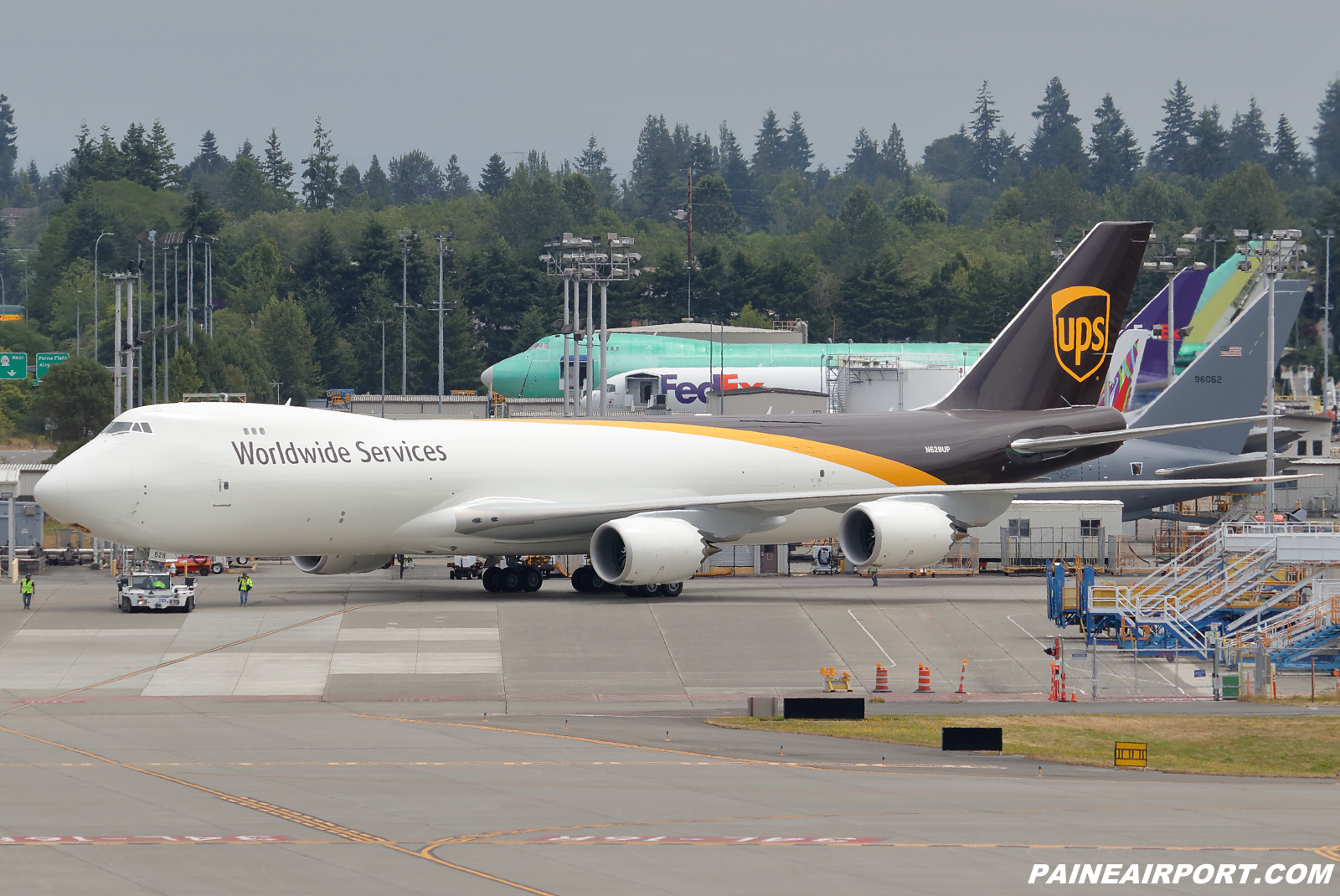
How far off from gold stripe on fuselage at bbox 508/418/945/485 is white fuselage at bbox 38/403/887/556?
126 mm

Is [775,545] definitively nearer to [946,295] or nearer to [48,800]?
[48,800]

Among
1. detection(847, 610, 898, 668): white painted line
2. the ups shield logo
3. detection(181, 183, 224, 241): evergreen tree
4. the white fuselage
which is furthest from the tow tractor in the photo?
detection(181, 183, 224, 241): evergreen tree

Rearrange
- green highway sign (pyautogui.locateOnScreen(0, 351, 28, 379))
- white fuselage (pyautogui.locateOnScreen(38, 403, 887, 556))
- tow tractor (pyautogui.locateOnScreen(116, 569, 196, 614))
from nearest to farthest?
white fuselage (pyautogui.locateOnScreen(38, 403, 887, 556)), tow tractor (pyautogui.locateOnScreen(116, 569, 196, 614)), green highway sign (pyautogui.locateOnScreen(0, 351, 28, 379))

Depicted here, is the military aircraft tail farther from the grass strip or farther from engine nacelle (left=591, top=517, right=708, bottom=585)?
the grass strip

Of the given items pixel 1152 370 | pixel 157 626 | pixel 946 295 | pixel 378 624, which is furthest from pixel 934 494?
pixel 946 295

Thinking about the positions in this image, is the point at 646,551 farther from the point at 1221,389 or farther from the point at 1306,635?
the point at 1221,389

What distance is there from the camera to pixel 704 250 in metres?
171

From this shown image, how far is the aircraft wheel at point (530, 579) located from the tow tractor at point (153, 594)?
958 cm

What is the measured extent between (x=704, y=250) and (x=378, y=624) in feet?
423

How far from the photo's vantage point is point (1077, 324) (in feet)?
185

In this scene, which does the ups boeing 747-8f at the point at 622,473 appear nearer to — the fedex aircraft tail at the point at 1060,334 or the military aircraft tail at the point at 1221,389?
the fedex aircraft tail at the point at 1060,334

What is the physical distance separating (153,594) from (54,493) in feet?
12.3

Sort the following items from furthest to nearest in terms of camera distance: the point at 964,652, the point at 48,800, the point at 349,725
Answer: the point at 964,652, the point at 349,725, the point at 48,800

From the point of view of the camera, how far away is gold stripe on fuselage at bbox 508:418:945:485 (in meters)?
52.5
